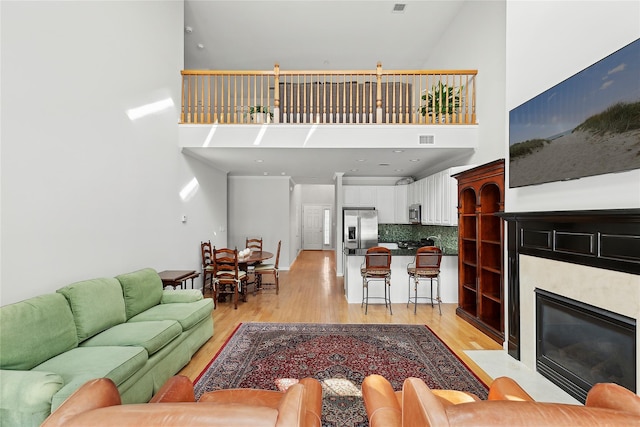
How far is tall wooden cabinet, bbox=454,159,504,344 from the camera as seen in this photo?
12.9 ft

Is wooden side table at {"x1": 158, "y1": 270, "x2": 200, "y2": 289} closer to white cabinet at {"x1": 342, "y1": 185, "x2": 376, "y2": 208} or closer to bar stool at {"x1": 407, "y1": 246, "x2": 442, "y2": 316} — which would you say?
bar stool at {"x1": 407, "y1": 246, "x2": 442, "y2": 316}

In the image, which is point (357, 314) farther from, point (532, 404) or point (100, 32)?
point (100, 32)

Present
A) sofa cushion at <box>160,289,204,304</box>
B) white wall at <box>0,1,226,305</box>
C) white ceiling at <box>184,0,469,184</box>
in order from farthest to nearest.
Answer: white ceiling at <box>184,0,469,184</box> → sofa cushion at <box>160,289,204,304</box> → white wall at <box>0,1,226,305</box>

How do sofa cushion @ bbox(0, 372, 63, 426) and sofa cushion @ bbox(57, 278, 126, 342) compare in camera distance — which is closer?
sofa cushion @ bbox(0, 372, 63, 426)

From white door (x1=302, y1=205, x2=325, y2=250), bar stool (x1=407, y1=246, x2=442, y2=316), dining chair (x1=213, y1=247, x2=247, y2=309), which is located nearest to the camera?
bar stool (x1=407, y1=246, x2=442, y2=316)

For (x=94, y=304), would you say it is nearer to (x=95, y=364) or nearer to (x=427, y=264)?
(x=95, y=364)

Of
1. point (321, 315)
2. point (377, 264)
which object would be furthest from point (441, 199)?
point (321, 315)

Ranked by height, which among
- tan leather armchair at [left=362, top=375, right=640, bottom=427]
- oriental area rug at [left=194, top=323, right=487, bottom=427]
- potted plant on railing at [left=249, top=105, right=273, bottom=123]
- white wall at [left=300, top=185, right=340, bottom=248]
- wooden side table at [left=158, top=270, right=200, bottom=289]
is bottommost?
oriental area rug at [left=194, top=323, right=487, bottom=427]

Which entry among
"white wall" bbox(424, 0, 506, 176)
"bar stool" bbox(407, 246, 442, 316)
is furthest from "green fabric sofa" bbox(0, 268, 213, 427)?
"white wall" bbox(424, 0, 506, 176)

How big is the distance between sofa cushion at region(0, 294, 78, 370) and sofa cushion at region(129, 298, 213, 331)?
29.0 inches

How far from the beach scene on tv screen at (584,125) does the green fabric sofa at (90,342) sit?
3.57 meters

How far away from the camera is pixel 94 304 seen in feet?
9.01

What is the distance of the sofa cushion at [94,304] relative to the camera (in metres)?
2.60

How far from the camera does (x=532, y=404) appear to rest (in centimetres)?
99
